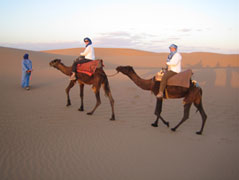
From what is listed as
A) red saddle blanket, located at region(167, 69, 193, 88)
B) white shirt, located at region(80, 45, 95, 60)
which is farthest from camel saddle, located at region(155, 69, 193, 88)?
white shirt, located at region(80, 45, 95, 60)

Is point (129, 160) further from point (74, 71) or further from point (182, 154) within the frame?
point (74, 71)

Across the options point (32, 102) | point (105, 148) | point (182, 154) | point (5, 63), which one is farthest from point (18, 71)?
point (182, 154)

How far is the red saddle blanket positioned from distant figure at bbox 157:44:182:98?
0.13 m

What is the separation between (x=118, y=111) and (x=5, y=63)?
45.0 feet

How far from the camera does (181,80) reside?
6324 mm

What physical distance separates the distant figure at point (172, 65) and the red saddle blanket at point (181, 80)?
0.13m

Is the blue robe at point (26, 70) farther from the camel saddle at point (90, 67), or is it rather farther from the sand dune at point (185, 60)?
the sand dune at point (185, 60)

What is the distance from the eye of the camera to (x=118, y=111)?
29.1 ft

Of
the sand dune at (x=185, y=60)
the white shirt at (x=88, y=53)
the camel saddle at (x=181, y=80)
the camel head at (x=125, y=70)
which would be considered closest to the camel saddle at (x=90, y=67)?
the white shirt at (x=88, y=53)

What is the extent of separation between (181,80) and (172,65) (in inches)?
21.5

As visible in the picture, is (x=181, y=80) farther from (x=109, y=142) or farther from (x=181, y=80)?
(x=109, y=142)

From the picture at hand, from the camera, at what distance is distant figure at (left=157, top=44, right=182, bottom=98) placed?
20.8 ft

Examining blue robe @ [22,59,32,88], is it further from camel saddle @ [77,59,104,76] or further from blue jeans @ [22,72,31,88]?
camel saddle @ [77,59,104,76]

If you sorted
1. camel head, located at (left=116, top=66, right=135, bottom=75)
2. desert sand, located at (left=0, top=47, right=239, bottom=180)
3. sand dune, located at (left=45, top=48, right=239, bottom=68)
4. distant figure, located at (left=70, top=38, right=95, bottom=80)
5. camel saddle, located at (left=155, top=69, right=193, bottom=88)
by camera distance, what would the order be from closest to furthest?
1. desert sand, located at (left=0, top=47, right=239, bottom=180)
2. camel saddle, located at (left=155, top=69, right=193, bottom=88)
3. camel head, located at (left=116, top=66, right=135, bottom=75)
4. distant figure, located at (left=70, top=38, right=95, bottom=80)
5. sand dune, located at (left=45, top=48, right=239, bottom=68)
